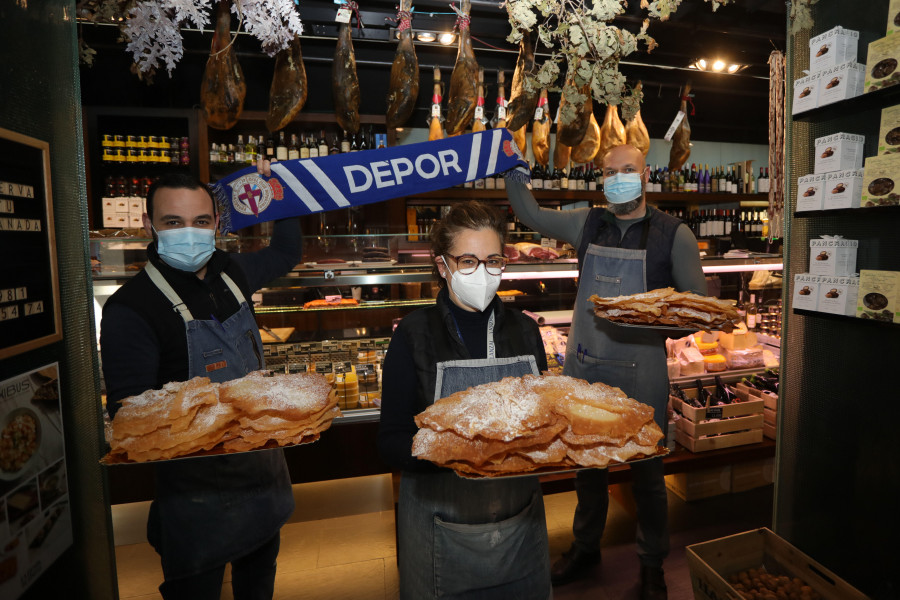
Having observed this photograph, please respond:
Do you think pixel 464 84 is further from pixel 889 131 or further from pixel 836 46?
pixel 889 131

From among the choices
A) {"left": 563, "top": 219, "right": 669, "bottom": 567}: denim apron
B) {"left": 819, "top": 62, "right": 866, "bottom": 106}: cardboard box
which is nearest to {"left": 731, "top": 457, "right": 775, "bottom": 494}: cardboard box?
{"left": 563, "top": 219, "right": 669, "bottom": 567}: denim apron

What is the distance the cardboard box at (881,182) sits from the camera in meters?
1.94

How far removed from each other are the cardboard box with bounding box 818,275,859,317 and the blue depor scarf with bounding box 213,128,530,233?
1585mm

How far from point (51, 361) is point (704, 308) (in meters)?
2.27

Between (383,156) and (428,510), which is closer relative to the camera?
(428,510)

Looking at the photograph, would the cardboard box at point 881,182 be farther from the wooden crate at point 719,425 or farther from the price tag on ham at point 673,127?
the wooden crate at point 719,425

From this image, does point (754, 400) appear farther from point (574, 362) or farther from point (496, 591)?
point (496, 591)

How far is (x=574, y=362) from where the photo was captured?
8.74ft

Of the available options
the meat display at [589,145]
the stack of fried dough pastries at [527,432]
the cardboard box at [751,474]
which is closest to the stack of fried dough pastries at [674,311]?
the stack of fried dough pastries at [527,432]

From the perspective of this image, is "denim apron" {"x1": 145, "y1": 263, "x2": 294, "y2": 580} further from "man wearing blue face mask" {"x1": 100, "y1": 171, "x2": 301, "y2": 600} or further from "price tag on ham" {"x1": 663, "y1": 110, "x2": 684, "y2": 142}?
"price tag on ham" {"x1": 663, "y1": 110, "x2": 684, "y2": 142}

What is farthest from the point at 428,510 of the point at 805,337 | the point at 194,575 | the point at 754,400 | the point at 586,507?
the point at 754,400

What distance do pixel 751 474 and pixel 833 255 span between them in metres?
2.02

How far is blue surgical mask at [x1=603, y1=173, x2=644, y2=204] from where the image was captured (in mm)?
2418

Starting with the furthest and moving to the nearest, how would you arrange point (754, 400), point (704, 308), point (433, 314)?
point (754, 400) → point (704, 308) → point (433, 314)
